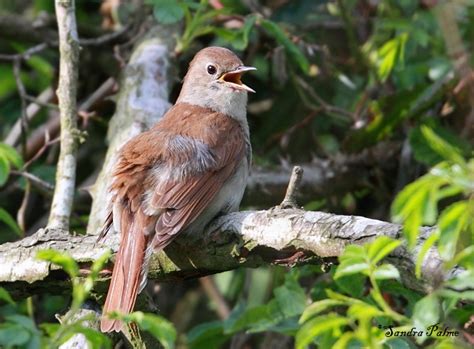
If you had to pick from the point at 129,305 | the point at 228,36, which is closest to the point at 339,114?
the point at 228,36

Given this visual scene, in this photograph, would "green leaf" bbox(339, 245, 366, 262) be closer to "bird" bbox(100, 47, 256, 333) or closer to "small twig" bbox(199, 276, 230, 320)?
"bird" bbox(100, 47, 256, 333)

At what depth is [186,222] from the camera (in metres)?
3.86

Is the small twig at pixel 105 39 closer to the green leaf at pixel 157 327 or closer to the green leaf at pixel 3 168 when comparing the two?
the green leaf at pixel 3 168

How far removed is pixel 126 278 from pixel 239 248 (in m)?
0.49

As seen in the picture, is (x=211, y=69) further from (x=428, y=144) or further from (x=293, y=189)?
(x=293, y=189)

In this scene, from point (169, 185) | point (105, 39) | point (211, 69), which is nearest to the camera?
point (169, 185)

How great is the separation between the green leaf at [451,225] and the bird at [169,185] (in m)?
1.56

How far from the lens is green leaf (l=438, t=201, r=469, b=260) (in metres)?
2.29

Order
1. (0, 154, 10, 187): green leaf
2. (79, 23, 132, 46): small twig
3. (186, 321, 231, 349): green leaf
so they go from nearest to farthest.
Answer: (0, 154, 10, 187): green leaf < (186, 321, 231, 349): green leaf < (79, 23, 132, 46): small twig

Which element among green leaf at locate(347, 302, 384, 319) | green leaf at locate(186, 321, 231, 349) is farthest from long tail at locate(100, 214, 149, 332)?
green leaf at locate(347, 302, 384, 319)

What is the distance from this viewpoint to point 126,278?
3.61m

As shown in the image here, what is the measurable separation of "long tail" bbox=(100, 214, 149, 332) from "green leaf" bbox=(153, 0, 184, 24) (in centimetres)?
151

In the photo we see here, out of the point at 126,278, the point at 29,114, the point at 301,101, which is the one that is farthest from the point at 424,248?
the point at 29,114

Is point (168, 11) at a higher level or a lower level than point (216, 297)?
higher
